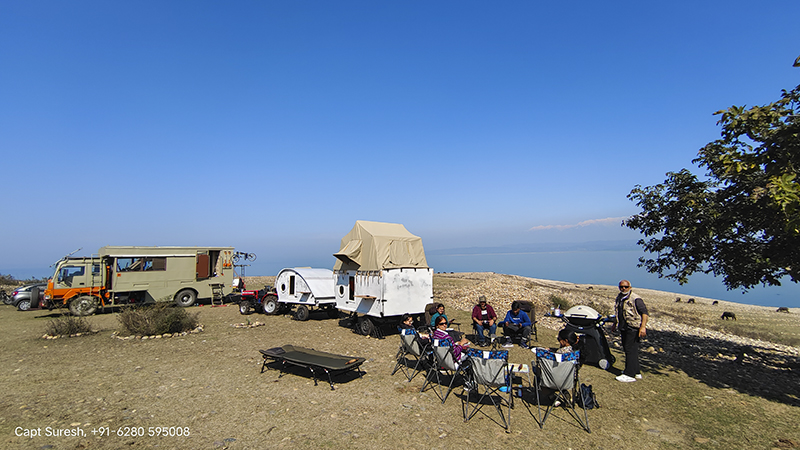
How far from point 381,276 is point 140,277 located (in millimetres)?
13776

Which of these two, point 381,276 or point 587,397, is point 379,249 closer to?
point 381,276

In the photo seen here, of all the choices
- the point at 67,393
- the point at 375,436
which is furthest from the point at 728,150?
the point at 67,393

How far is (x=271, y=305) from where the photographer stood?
16172 mm

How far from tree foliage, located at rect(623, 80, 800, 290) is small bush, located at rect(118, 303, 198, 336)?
14835mm

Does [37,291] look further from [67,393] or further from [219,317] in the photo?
[67,393]

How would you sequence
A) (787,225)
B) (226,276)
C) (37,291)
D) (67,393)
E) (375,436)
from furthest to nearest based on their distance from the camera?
(226,276)
(37,291)
(67,393)
(787,225)
(375,436)

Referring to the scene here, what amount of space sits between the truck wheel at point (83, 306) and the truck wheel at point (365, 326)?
1330cm

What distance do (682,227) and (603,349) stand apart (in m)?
4.77

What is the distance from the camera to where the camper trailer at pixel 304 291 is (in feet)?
48.2

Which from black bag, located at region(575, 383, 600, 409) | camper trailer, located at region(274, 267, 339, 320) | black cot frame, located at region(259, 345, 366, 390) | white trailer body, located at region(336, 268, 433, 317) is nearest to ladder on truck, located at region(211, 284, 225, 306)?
camper trailer, located at region(274, 267, 339, 320)

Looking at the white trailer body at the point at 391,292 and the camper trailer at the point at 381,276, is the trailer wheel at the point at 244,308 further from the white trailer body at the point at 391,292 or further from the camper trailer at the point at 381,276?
the white trailer body at the point at 391,292

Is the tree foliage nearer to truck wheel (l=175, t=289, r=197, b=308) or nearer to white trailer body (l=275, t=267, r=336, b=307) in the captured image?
white trailer body (l=275, t=267, r=336, b=307)

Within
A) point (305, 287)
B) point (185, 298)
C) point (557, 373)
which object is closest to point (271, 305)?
point (305, 287)

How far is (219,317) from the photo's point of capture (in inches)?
622
